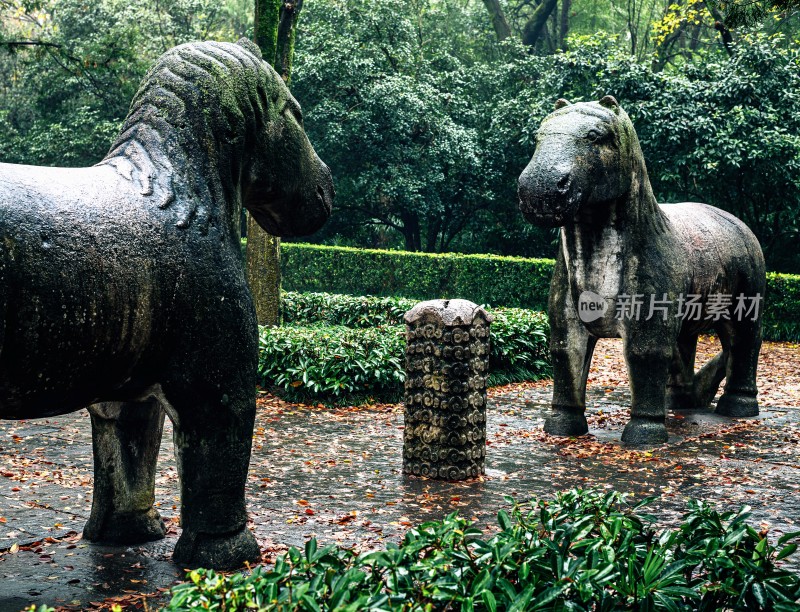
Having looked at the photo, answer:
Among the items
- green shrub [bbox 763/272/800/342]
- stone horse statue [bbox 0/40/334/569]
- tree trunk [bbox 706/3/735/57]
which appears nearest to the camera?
stone horse statue [bbox 0/40/334/569]

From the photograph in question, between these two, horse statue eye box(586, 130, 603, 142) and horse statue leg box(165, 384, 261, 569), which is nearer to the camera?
horse statue leg box(165, 384, 261, 569)

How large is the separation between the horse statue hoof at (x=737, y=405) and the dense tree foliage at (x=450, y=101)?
9439 mm

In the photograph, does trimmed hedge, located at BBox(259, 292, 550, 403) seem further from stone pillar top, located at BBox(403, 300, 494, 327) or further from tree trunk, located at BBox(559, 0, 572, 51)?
tree trunk, located at BBox(559, 0, 572, 51)

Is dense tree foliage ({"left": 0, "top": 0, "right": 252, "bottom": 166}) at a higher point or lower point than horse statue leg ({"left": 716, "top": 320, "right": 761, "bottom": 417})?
higher

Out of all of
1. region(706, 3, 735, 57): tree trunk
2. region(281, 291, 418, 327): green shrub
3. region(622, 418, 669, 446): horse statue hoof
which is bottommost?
region(622, 418, 669, 446): horse statue hoof

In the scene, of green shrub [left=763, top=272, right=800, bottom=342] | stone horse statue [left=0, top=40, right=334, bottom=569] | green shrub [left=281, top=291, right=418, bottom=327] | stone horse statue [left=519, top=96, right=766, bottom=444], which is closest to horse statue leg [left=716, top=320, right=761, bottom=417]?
stone horse statue [left=519, top=96, right=766, bottom=444]

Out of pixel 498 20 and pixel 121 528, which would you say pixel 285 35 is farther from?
pixel 498 20

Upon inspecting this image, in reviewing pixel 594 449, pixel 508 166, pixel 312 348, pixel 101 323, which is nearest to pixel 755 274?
pixel 594 449

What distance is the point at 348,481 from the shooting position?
6809mm

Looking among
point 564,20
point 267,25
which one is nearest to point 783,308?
point 267,25

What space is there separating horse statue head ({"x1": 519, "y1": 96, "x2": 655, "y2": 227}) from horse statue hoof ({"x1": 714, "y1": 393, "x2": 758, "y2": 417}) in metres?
2.86

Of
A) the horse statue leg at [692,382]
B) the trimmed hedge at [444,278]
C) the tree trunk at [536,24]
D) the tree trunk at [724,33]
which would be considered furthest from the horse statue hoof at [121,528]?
the tree trunk at [536,24]

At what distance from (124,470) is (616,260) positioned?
4541 millimetres

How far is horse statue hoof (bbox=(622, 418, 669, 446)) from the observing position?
317 inches
